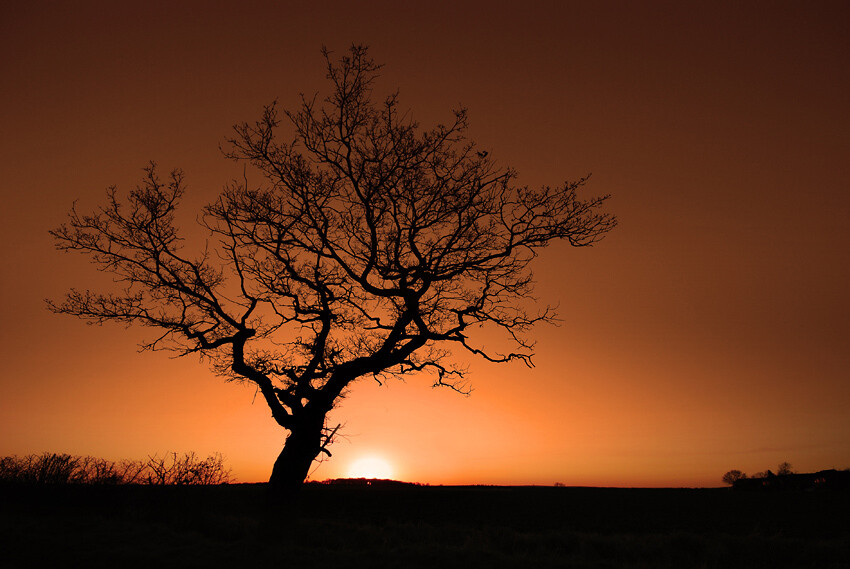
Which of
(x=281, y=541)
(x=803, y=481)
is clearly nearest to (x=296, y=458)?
(x=281, y=541)

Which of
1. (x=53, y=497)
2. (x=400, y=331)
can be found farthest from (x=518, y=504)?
(x=53, y=497)

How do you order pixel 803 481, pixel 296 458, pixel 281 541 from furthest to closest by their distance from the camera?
1. pixel 803 481
2. pixel 296 458
3. pixel 281 541

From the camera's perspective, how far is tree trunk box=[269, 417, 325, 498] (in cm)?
1339

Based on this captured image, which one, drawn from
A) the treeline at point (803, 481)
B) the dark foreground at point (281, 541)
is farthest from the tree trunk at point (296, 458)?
the treeline at point (803, 481)

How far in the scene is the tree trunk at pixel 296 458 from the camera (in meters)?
13.4

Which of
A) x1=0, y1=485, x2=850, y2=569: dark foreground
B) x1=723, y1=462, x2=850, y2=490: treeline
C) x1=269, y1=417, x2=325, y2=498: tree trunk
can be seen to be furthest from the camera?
x1=723, y1=462, x2=850, y2=490: treeline

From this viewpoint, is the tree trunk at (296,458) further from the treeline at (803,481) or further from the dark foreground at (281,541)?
the treeline at (803,481)

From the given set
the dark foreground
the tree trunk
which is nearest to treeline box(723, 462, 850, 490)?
the dark foreground

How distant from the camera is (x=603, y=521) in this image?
25.7 m

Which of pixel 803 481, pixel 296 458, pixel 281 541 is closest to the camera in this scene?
pixel 281 541

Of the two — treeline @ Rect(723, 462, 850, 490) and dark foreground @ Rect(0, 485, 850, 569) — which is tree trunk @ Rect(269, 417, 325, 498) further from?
treeline @ Rect(723, 462, 850, 490)

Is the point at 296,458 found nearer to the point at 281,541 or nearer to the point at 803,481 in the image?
the point at 281,541

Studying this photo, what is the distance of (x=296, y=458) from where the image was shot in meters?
13.7

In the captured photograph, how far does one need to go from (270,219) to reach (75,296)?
4.99 metres
